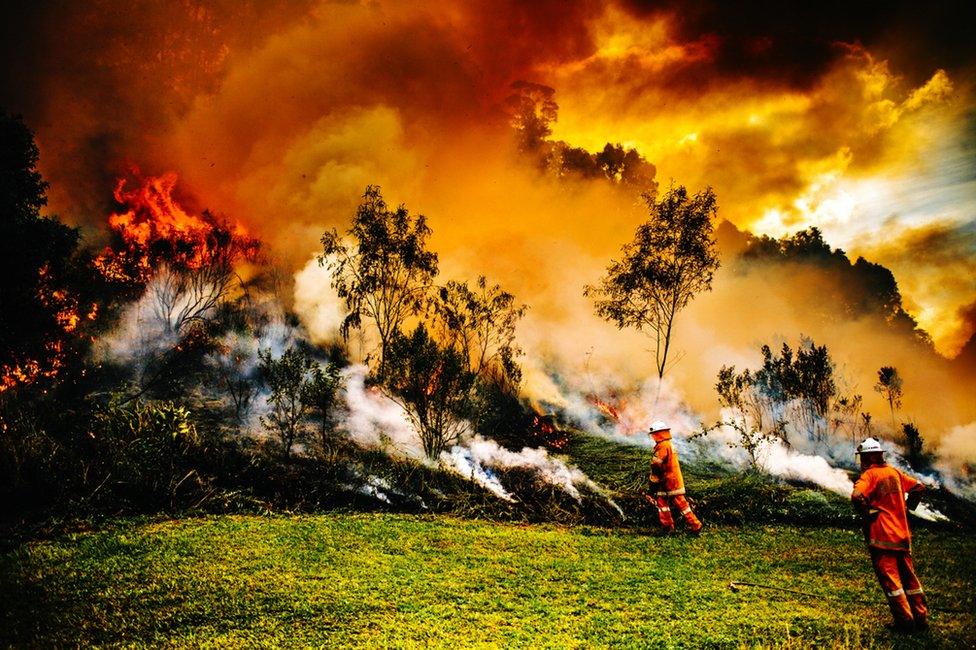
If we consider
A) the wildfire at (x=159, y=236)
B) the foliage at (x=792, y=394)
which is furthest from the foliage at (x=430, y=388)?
the foliage at (x=792, y=394)

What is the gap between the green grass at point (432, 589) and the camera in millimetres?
6047

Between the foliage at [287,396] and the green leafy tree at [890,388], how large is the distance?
2740cm

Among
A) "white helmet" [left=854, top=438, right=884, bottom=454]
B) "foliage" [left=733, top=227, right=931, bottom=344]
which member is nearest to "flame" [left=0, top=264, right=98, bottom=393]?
"white helmet" [left=854, top=438, right=884, bottom=454]

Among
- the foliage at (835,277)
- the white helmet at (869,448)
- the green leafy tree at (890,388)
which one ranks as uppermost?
the foliage at (835,277)

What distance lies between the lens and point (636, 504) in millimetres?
13219

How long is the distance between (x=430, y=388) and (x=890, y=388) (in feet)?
79.5

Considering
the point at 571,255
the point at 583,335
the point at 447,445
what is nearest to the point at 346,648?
the point at 447,445

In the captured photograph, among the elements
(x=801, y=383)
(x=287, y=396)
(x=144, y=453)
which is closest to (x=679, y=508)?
(x=287, y=396)

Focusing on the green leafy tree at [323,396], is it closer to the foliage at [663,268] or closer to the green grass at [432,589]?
the green grass at [432,589]

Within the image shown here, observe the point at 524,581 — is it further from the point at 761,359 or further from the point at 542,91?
the point at 761,359

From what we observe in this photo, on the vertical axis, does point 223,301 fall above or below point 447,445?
above

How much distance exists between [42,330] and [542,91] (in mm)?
19625

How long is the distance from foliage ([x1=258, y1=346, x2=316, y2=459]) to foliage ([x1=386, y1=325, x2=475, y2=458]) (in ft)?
9.83

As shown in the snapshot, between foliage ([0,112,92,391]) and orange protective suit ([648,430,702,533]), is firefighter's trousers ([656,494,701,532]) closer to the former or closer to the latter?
orange protective suit ([648,430,702,533])
